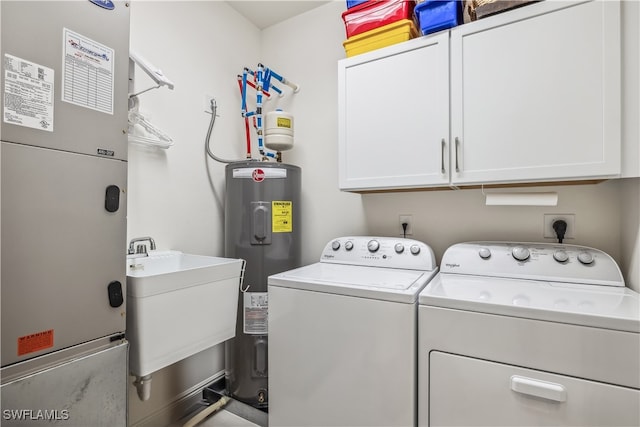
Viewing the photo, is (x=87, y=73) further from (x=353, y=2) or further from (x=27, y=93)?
(x=353, y=2)

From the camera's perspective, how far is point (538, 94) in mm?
1280

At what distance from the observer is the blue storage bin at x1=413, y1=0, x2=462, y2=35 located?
1.45 m

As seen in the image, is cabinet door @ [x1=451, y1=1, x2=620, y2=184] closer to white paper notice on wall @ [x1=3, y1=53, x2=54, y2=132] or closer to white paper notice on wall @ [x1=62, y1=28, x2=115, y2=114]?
white paper notice on wall @ [x1=62, y1=28, x2=115, y2=114]

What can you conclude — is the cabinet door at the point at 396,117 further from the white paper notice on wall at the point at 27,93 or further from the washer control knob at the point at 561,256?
the white paper notice on wall at the point at 27,93

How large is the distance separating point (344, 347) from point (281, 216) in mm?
900

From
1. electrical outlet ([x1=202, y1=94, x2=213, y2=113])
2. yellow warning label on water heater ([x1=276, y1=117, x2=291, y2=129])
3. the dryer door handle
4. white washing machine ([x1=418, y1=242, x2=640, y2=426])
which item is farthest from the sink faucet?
the dryer door handle

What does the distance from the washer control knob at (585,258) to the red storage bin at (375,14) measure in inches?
55.3

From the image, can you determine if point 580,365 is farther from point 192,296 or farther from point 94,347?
point 94,347

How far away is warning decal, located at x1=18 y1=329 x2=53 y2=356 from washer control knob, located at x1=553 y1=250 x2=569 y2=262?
1918mm

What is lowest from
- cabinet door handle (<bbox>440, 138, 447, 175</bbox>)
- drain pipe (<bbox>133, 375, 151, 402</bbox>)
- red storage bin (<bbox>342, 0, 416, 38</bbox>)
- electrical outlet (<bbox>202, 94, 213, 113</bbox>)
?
drain pipe (<bbox>133, 375, 151, 402</bbox>)

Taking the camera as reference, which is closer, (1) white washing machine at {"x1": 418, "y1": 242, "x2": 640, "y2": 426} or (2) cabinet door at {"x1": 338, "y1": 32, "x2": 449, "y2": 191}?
(1) white washing machine at {"x1": 418, "y1": 242, "x2": 640, "y2": 426}

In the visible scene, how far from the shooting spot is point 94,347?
104 centimetres

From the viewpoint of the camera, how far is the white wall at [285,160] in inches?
60.3

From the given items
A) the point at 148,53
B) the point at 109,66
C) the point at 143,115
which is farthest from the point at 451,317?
the point at 148,53
